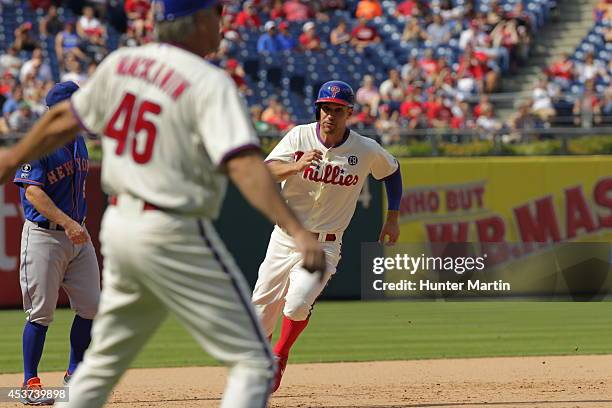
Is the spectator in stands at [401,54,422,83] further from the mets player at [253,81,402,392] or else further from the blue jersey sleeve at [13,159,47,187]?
the blue jersey sleeve at [13,159,47,187]

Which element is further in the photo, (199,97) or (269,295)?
(269,295)

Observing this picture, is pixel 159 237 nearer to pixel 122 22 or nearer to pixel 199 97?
pixel 199 97

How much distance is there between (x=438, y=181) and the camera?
15.5 metres

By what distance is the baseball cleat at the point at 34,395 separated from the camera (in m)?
7.46

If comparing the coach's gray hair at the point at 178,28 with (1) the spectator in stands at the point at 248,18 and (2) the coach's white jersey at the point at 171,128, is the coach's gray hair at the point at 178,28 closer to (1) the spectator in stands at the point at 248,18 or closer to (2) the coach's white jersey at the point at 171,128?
(2) the coach's white jersey at the point at 171,128

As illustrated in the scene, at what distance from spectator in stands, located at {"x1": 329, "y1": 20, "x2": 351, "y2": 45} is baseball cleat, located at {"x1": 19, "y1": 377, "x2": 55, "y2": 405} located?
45.9 ft

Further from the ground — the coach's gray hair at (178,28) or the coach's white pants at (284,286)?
the coach's gray hair at (178,28)

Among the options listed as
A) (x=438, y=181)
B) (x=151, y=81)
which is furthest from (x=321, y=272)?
(x=438, y=181)

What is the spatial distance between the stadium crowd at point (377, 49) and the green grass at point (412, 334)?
2349 mm

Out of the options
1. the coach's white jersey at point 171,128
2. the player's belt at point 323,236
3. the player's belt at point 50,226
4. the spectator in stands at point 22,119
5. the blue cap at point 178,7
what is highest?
the blue cap at point 178,7

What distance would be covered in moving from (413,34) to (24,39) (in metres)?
6.58

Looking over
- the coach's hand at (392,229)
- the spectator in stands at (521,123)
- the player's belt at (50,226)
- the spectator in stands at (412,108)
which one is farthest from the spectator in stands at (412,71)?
the player's belt at (50,226)

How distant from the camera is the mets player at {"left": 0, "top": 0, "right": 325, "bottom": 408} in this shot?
4.04 meters

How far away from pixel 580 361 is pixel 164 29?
658 cm
